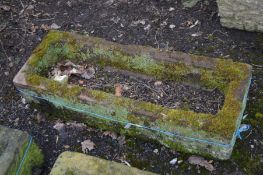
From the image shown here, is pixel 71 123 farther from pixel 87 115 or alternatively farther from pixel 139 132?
pixel 139 132

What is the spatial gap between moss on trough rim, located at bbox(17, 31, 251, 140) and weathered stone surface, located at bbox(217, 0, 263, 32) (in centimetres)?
105

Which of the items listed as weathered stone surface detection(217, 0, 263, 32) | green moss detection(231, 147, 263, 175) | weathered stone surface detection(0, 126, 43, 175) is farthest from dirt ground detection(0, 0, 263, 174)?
weathered stone surface detection(0, 126, 43, 175)

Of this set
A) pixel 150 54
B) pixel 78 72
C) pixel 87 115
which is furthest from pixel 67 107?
pixel 150 54

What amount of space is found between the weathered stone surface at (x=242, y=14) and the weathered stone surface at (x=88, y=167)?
9.06ft

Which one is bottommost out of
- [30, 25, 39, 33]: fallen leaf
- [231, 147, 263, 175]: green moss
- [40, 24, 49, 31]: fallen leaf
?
[231, 147, 263, 175]: green moss

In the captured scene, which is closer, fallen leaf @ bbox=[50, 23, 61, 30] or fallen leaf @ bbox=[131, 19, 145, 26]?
fallen leaf @ bbox=[131, 19, 145, 26]

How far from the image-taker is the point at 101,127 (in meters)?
4.92

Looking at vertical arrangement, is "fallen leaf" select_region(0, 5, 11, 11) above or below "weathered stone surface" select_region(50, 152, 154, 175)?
below

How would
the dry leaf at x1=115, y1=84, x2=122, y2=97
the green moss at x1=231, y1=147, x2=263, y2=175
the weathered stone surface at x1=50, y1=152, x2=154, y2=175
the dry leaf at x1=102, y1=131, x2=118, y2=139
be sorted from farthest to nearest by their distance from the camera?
the dry leaf at x1=115, y1=84, x2=122, y2=97 → the dry leaf at x1=102, y1=131, x2=118, y2=139 → the green moss at x1=231, y1=147, x2=263, y2=175 → the weathered stone surface at x1=50, y1=152, x2=154, y2=175

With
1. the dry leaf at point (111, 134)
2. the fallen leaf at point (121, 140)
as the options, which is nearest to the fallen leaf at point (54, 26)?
the dry leaf at point (111, 134)

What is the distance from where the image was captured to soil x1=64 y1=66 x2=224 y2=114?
4.77m

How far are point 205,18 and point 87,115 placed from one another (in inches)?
95.9

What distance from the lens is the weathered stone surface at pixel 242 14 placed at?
5254mm

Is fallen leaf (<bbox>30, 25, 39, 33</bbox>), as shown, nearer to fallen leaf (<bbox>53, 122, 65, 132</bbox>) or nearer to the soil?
the soil
